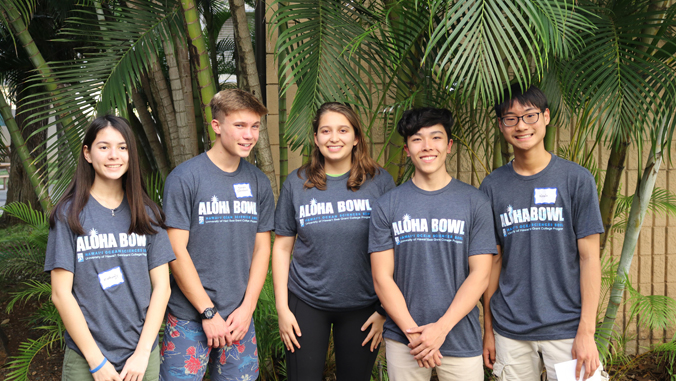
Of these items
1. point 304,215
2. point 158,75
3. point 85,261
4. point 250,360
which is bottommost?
point 250,360

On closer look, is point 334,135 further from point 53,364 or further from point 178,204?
point 53,364

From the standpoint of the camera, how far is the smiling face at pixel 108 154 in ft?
6.03

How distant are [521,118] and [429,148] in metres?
0.37

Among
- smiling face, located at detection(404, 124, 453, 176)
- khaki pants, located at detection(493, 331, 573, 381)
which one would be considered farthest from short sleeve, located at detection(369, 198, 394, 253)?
A: khaki pants, located at detection(493, 331, 573, 381)

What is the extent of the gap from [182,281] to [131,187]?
1.33 ft

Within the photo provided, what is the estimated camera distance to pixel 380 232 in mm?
1970

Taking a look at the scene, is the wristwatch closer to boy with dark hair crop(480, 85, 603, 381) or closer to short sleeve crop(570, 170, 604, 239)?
boy with dark hair crop(480, 85, 603, 381)

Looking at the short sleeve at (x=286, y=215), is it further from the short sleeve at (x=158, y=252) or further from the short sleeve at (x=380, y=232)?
the short sleeve at (x=158, y=252)

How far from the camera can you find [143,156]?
416cm

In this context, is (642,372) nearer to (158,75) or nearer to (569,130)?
(569,130)

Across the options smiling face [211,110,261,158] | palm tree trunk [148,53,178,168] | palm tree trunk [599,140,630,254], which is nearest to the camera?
smiling face [211,110,261,158]

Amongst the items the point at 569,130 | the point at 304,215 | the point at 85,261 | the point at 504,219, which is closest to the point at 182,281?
the point at 85,261

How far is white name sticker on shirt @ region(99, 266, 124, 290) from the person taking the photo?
1778 millimetres

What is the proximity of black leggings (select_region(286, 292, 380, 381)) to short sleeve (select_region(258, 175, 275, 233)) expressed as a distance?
31 centimetres
